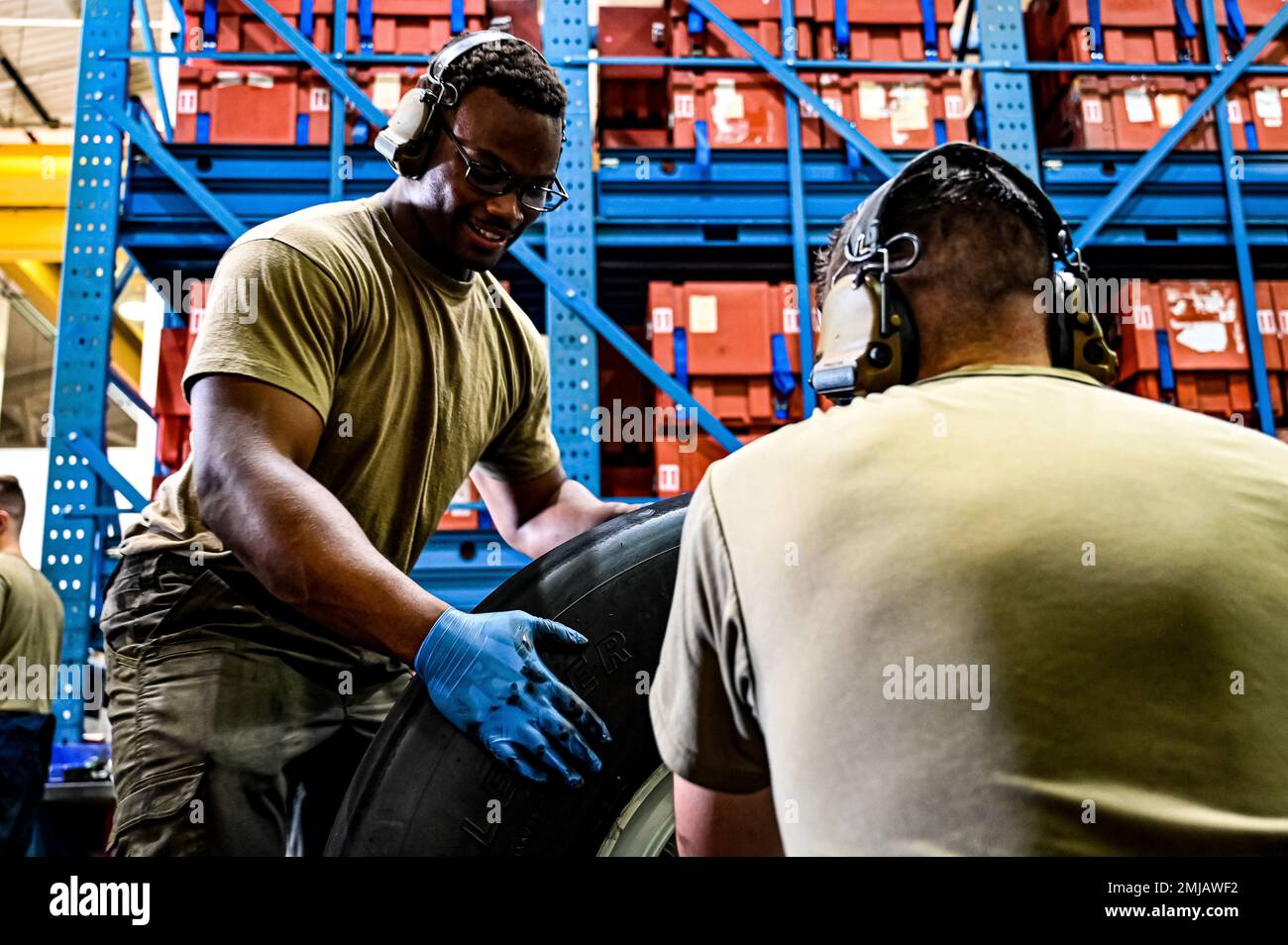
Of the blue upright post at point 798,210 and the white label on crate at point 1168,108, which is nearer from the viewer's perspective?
the blue upright post at point 798,210

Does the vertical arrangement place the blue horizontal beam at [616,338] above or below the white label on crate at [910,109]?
below

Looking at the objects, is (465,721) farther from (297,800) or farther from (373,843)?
(297,800)

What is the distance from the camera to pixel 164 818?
4.55ft

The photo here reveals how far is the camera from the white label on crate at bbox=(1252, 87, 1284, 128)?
4.36 meters

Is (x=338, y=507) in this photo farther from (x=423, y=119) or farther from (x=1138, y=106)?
(x=1138, y=106)

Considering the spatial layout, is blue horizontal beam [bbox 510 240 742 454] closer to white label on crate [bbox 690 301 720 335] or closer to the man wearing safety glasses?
white label on crate [bbox 690 301 720 335]

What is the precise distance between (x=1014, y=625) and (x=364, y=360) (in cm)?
115

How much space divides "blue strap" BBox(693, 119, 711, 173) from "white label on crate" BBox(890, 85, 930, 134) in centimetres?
79

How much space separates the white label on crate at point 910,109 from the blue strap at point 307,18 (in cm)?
242

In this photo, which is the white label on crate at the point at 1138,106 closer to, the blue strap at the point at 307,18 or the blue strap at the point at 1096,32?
the blue strap at the point at 1096,32

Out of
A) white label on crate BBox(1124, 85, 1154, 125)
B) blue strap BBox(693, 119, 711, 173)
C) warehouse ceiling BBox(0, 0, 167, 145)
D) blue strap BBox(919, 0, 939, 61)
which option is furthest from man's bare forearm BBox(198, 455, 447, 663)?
warehouse ceiling BBox(0, 0, 167, 145)

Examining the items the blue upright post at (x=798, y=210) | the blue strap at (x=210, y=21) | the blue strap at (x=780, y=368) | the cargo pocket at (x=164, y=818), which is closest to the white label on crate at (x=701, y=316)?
the blue strap at (x=780, y=368)

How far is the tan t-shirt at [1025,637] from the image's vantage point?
752mm

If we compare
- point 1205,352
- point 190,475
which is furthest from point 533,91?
point 1205,352
